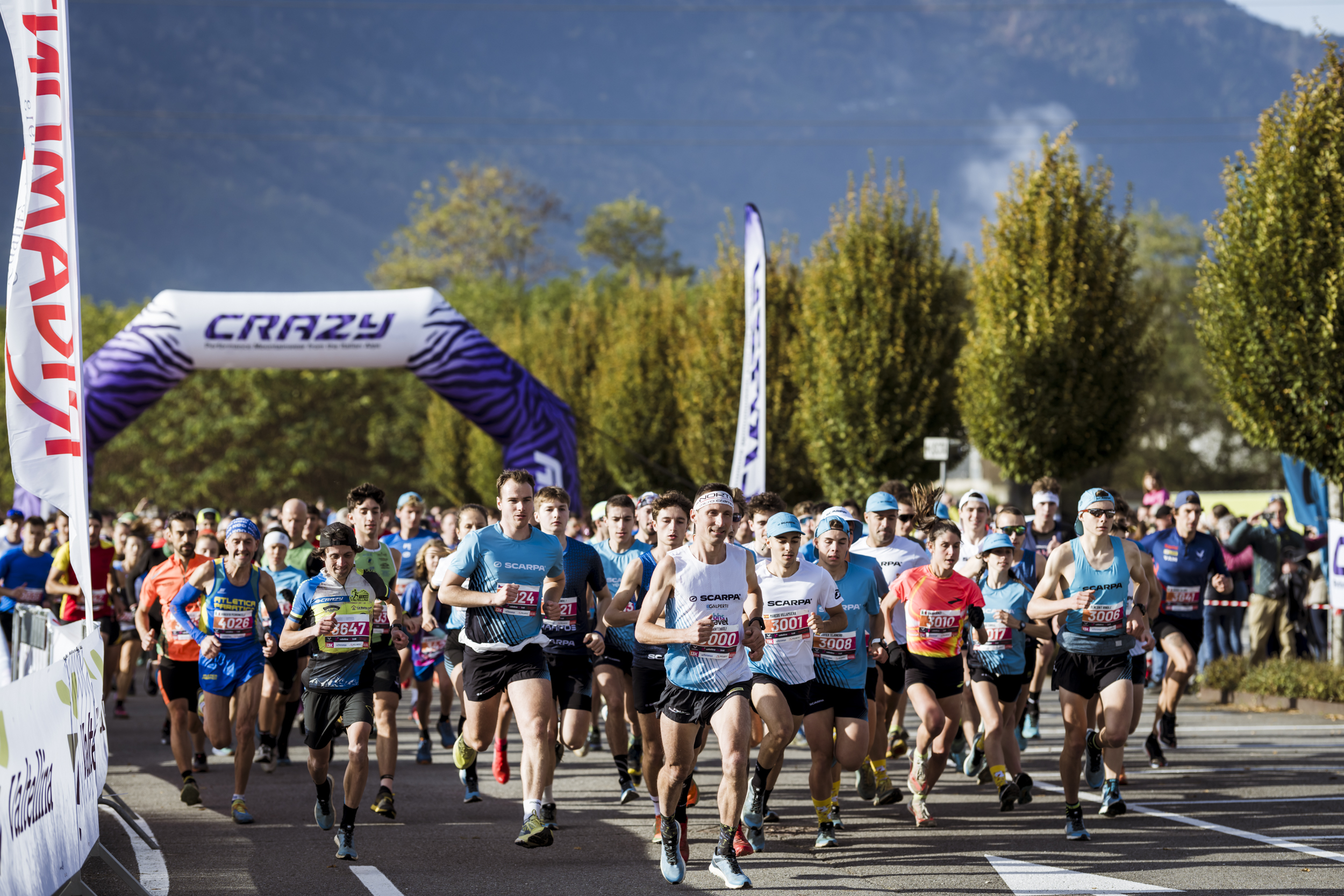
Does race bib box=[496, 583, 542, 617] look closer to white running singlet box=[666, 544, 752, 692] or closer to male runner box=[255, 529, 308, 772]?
white running singlet box=[666, 544, 752, 692]

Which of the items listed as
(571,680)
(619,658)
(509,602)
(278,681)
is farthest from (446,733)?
(509,602)

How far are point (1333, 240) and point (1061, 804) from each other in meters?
8.06

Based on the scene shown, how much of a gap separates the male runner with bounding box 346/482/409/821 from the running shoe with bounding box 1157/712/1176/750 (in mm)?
6193

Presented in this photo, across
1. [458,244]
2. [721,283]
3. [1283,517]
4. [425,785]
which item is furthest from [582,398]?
[458,244]

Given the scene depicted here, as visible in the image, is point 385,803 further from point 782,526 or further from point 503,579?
point 782,526

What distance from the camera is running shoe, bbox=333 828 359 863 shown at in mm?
8195

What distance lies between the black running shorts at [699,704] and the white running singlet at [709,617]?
0.03 metres

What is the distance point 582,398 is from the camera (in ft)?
140

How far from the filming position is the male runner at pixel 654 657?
8.09 metres

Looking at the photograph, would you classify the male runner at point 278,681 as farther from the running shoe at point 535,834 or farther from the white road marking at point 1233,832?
the white road marking at point 1233,832

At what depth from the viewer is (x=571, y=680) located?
33.1 feet

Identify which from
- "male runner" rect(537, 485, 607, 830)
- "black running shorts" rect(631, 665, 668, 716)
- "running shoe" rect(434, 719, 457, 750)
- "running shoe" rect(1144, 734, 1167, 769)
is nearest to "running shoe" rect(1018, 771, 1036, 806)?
"running shoe" rect(1144, 734, 1167, 769)

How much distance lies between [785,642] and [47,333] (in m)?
4.36

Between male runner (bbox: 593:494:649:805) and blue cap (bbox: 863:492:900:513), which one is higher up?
blue cap (bbox: 863:492:900:513)
